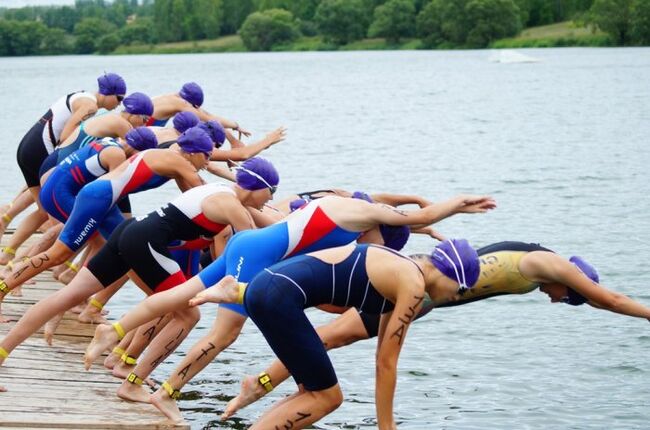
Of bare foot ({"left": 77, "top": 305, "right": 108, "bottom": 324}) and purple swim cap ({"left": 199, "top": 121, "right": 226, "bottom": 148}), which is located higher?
purple swim cap ({"left": 199, "top": 121, "right": 226, "bottom": 148})

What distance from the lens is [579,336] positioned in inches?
648

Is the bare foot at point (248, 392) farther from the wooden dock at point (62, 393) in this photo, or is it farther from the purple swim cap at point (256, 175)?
the purple swim cap at point (256, 175)

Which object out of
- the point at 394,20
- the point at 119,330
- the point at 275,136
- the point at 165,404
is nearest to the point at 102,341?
the point at 119,330

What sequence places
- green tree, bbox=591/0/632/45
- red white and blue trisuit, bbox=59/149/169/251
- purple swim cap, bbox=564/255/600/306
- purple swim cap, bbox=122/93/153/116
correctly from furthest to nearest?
1. green tree, bbox=591/0/632/45
2. purple swim cap, bbox=122/93/153/116
3. red white and blue trisuit, bbox=59/149/169/251
4. purple swim cap, bbox=564/255/600/306

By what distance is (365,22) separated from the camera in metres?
168

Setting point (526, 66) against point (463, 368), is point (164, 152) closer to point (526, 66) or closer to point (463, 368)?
point (463, 368)

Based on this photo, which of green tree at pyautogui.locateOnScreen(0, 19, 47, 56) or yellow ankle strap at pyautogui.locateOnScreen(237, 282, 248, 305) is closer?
yellow ankle strap at pyautogui.locateOnScreen(237, 282, 248, 305)

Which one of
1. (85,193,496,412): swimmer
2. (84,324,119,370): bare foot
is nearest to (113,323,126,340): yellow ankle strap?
(84,324,119,370): bare foot

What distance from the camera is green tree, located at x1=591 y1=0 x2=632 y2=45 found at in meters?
120

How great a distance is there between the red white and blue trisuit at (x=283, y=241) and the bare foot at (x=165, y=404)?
4.32 feet

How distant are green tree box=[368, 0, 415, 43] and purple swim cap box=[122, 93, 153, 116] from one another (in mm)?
142326

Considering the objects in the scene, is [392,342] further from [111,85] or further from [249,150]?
[111,85]

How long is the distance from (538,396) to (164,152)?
5131 millimetres

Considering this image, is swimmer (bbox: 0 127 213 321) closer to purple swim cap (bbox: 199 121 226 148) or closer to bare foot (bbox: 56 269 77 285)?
purple swim cap (bbox: 199 121 226 148)
